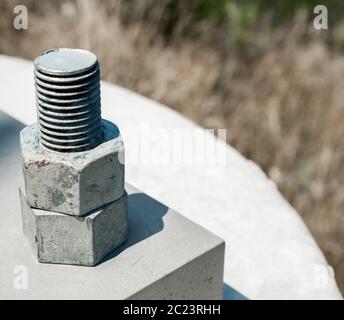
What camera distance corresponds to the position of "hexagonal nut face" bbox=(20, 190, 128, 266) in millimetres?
1796

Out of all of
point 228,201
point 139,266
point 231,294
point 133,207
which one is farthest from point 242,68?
point 139,266

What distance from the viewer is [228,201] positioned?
8.74 feet

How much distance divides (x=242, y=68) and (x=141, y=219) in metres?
3.19

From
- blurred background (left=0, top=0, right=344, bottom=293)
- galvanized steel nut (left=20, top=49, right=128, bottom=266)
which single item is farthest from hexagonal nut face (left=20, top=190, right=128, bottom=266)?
blurred background (left=0, top=0, right=344, bottom=293)

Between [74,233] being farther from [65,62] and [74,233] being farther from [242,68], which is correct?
[242,68]

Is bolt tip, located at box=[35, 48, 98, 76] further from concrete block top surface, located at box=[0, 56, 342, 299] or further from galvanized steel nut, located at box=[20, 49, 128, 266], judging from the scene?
concrete block top surface, located at box=[0, 56, 342, 299]

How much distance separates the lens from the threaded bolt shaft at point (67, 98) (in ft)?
5.40

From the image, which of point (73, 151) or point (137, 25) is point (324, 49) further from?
point (73, 151)

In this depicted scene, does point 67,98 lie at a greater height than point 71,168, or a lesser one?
greater

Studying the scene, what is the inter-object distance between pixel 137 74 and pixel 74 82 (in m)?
2.97

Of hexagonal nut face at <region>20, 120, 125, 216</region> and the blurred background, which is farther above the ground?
hexagonal nut face at <region>20, 120, 125, 216</region>

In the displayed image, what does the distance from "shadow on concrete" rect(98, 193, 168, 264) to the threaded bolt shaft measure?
1.02 feet
